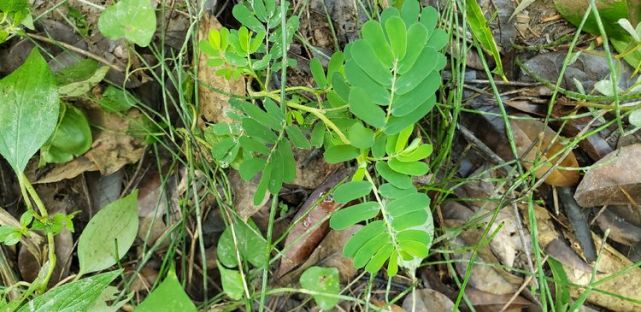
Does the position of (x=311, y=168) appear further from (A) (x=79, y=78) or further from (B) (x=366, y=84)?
(A) (x=79, y=78)

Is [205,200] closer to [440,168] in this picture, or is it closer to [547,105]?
[440,168]

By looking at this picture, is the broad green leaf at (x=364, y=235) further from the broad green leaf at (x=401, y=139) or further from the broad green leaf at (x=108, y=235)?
the broad green leaf at (x=108, y=235)

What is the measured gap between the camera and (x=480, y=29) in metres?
1.20

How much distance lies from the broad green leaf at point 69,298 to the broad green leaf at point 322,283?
1.36ft

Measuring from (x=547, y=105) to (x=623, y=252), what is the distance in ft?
1.30

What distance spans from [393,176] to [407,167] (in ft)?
0.10

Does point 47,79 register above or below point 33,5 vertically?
below

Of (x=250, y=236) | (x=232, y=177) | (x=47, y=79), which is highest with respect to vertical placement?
(x=47, y=79)

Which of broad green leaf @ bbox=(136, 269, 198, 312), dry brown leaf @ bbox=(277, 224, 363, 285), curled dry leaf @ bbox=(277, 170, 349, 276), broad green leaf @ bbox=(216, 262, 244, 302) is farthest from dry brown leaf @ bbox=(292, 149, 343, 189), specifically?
broad green leaf @ bbox=(136, 269, 198, 312)

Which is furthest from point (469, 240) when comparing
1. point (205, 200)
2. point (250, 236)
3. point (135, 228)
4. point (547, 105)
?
point (135, 228)

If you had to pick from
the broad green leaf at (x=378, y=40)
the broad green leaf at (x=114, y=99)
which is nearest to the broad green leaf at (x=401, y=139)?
the broad green leaf at (x=378, y=40)

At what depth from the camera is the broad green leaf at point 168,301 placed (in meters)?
1.10

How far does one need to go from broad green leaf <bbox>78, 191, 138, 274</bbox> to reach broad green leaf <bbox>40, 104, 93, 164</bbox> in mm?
158

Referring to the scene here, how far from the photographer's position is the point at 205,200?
1.34 meters
